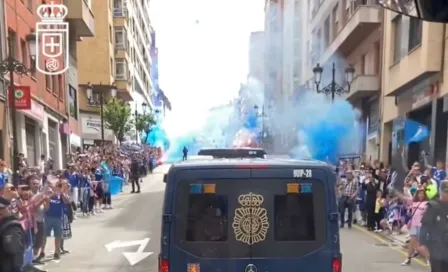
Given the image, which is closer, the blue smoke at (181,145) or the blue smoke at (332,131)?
the blue smoke at (332,131)

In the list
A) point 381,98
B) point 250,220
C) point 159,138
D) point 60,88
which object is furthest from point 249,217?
point 159,138

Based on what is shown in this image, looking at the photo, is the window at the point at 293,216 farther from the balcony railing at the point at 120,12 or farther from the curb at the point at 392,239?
the balcony railing at the point at 120,12

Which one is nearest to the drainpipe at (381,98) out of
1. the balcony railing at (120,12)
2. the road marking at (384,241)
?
the road marking at (384,241)

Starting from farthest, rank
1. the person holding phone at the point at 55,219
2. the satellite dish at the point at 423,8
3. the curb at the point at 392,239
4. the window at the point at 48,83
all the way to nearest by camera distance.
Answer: the window at the point at 48,83
the curb at the point at 392,239
the person holding phone at the point at 55,219
the satellite dish at the point at 423,8

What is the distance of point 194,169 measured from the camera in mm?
4465

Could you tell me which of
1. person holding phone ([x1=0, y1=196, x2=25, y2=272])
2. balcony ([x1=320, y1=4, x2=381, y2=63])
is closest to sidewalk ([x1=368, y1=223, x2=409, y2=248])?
person holding phone ([x1=0, y1=196, x2=25, y2=272])

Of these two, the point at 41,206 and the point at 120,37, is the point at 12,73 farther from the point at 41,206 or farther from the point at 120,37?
the point at 120,37

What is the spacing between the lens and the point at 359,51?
2897cm

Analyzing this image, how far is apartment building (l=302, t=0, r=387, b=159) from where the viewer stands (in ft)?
82.2

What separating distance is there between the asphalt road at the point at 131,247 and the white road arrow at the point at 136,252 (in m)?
0.08

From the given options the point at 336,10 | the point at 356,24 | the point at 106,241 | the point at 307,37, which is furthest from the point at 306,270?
the point at 307,37

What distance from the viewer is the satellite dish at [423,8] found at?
2.91 metres

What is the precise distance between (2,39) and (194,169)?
1563cm

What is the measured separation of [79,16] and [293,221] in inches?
975
